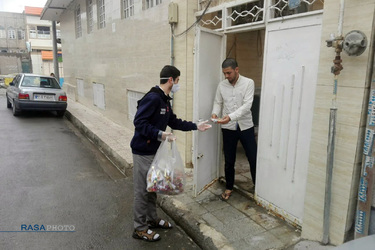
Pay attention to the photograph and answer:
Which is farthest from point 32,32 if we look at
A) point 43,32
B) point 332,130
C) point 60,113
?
point 332,130

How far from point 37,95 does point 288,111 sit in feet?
31.6

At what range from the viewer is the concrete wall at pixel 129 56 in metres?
5.16

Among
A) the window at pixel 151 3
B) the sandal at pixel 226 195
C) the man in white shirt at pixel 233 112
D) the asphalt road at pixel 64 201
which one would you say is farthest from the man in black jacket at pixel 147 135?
the window at pixel 151 3

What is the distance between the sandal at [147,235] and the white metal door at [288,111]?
150cm

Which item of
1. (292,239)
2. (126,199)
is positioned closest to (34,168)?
(126,199)

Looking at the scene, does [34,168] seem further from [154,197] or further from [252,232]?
[252,232]

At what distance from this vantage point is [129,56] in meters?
7.56

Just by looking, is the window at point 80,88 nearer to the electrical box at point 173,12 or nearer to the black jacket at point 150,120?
the electrical box at point 173,12

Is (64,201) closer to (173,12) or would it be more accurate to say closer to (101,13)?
(173,12)

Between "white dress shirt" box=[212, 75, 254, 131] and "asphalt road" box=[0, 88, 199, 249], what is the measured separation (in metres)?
1.59

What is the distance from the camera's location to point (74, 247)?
10.4 feet

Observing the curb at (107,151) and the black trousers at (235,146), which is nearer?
the black trousers at (235,146)

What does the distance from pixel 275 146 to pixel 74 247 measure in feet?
8.58

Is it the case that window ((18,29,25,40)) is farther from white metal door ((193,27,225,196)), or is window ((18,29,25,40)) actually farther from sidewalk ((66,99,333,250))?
white metal door ((193,27,225,196))
